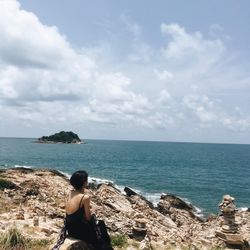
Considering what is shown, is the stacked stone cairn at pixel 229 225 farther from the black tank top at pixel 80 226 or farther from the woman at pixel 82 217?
Result: the black tank top at pixel 80 226

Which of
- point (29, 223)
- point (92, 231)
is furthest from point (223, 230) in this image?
point (29, 223)

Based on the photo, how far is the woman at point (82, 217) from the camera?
10.6 m

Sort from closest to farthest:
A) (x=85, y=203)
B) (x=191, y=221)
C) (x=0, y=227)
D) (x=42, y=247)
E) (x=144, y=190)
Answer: (x=85, y=203)
(x=42, y=247)
(x=0, y=227)
(x=191, y=221)
(x=144, y=190)

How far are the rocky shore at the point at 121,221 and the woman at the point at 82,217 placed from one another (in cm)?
47

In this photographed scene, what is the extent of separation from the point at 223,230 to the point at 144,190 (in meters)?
51.5

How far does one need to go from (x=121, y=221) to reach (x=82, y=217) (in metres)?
12.9

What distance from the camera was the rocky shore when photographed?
619 inches

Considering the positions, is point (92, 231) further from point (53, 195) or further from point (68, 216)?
point (53, 195)

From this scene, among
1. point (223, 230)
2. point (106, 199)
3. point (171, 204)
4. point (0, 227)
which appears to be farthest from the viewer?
point (171, 204)

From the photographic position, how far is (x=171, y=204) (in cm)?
4856

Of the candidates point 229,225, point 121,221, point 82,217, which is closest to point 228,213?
point 229,225

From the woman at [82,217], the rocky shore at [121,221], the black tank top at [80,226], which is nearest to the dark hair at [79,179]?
the woman at [82,217]

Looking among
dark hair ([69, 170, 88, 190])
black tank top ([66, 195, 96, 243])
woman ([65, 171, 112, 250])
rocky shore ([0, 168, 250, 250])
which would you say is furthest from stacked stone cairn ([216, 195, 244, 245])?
dark hair ([69, 170, 88, 190])

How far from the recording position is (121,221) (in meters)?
23.1
